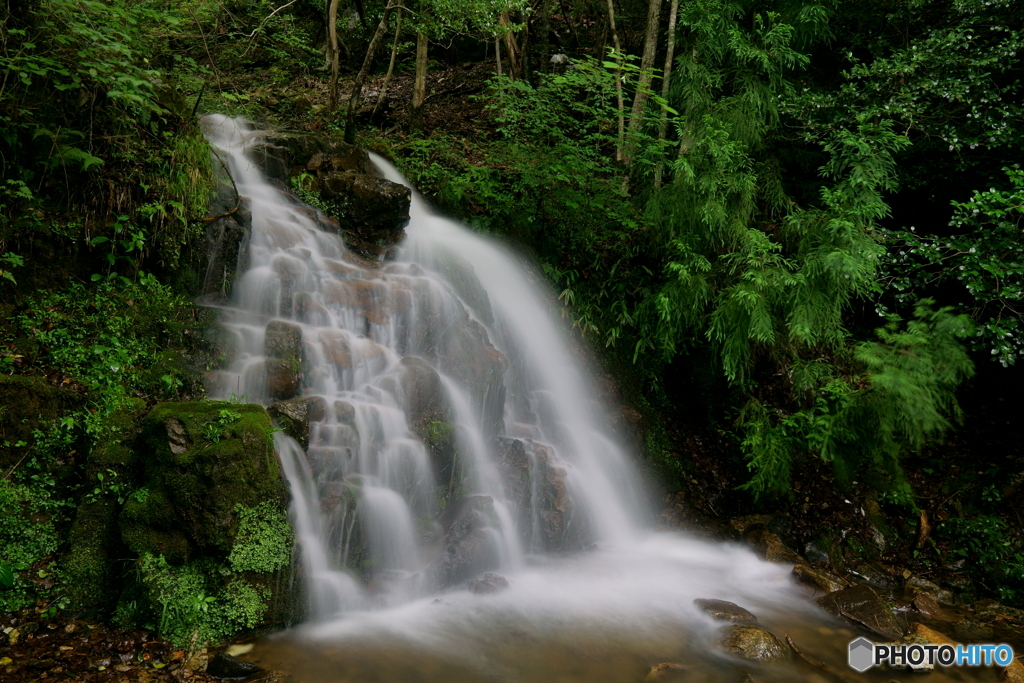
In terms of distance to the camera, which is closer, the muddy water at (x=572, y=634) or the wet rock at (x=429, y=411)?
the muddy water at (x=572, y=634)

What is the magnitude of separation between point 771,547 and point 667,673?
2.85m

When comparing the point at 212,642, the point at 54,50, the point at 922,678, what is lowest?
the point at 922,678

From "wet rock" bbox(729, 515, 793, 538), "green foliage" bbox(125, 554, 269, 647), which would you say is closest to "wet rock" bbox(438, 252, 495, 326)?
"wet rock" bbox(729, 515, 793, 538)

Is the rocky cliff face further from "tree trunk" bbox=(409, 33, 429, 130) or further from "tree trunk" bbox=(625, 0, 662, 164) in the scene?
"tree trunk" bbox=(625, 0, 662, 164)

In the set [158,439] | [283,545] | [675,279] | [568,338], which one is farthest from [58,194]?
[675,279]

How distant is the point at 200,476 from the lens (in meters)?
4.14

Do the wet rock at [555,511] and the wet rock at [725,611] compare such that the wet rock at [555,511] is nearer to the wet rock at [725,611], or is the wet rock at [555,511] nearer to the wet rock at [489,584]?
the wet rock at [489,584]

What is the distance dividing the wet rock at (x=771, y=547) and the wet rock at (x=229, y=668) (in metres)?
5.24

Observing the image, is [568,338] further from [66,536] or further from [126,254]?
[66,536]

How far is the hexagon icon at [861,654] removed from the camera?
4.67m

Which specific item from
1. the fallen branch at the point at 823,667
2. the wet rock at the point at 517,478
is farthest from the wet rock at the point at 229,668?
the fallen branch at the point at 823,667

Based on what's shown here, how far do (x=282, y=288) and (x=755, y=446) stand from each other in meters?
5.67

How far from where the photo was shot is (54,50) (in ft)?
16.6

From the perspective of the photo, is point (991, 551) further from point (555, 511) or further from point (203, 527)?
point (203, 527)
